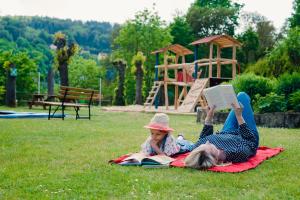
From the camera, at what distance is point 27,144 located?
762cm

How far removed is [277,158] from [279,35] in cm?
4070

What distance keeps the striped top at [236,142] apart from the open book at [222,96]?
365 millimetres

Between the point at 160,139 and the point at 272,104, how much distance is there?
7209 millimetres

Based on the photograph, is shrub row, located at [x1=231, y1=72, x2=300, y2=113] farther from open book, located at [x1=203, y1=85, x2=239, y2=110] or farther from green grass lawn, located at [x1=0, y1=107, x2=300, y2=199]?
open book, located at [x1=203, y1=85, x2=239, y2=110]

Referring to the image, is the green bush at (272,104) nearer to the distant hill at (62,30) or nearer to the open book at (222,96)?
the open book at (222,96)

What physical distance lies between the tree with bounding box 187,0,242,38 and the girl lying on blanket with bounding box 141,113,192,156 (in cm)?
4055

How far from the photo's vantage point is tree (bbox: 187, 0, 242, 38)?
45.6 meters

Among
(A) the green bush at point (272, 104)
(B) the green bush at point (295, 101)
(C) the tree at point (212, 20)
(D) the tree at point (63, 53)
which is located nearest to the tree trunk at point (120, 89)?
(D) the tree at point (63, 53)

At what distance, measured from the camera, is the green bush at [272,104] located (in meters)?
12.5

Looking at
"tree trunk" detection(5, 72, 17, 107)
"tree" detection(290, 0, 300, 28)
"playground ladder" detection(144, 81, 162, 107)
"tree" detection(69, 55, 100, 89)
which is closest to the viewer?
"tree trunk" detection(5, 72, 17, 107)

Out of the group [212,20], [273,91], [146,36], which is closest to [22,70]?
[146,36]

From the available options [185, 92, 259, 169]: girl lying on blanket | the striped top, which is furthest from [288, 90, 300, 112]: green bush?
the striped top

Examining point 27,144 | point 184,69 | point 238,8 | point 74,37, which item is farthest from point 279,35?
point 74,37

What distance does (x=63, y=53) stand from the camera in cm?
2677
